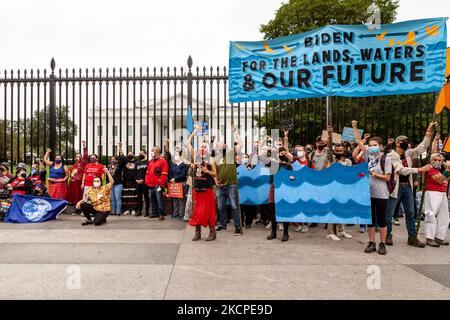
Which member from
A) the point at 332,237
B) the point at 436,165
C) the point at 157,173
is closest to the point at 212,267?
the point at 332,237

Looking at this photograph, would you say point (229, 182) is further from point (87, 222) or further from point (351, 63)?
point (87, 222)

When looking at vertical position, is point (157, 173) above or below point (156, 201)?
above

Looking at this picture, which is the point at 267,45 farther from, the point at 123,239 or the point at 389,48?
the point at 123,239

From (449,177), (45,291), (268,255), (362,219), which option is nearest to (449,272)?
(362,219)

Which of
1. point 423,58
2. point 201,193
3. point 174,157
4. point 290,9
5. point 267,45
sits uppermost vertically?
point 290,9

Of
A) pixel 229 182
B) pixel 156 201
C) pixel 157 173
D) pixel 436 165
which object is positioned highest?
pixel 436 165

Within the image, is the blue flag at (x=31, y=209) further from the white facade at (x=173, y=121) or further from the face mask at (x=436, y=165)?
the face mask at (x=436, y=165)

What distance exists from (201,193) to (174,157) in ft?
9.43

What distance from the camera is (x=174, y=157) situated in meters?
9.50

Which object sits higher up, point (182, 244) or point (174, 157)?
point (174, 157)

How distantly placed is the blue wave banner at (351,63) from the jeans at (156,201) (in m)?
3.48

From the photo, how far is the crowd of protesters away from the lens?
6219mm

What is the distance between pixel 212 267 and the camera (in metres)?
4.93

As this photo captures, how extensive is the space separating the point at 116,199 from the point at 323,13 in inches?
689
